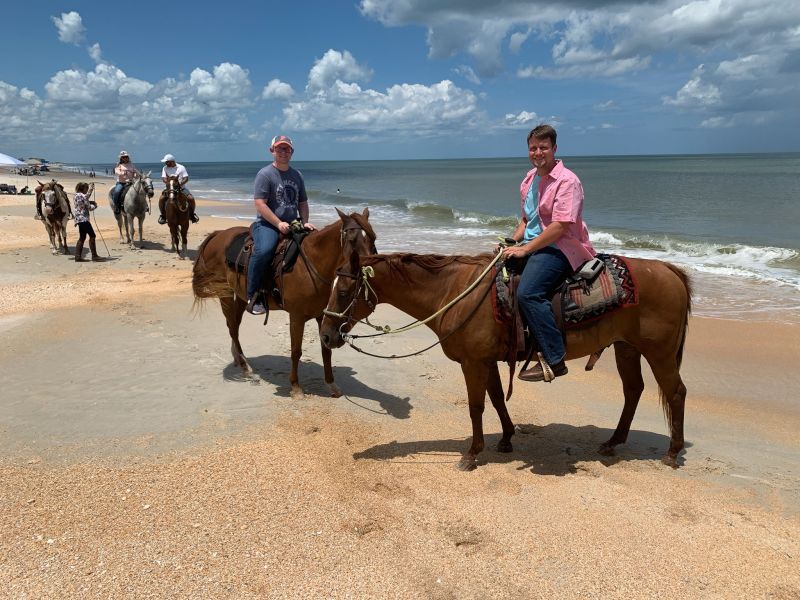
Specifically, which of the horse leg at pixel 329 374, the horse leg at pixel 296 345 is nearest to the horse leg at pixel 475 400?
the horse leg at pixel 329 374

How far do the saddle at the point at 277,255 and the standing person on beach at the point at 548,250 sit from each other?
273 cm

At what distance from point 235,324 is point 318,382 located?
1.46 m

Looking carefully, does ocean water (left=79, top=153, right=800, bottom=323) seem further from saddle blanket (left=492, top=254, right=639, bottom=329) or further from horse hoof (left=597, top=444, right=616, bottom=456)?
saddle blanket (left=492, top=254, right=639, bottom=329)

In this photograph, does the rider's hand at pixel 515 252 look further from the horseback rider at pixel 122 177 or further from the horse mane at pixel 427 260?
the horseback rider at pixel 122 177

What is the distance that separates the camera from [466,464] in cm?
462

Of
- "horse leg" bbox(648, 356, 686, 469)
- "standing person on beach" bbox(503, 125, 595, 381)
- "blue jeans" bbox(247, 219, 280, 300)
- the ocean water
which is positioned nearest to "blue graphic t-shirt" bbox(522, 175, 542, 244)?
"standing person on beach" bbox(503, 125, 595, 381)

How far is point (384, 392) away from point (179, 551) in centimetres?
328

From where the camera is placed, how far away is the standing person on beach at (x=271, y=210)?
613 centimetres

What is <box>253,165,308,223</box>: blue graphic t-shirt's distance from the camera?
6164mm

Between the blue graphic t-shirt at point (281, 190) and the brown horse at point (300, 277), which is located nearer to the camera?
the brown horse at point (300, 277)

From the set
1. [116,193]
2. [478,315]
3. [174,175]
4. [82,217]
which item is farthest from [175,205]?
[478,315]

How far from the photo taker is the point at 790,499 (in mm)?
4094

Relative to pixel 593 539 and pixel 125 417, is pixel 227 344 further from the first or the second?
pixel 593 539

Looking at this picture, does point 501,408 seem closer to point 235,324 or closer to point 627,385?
point 627,385
